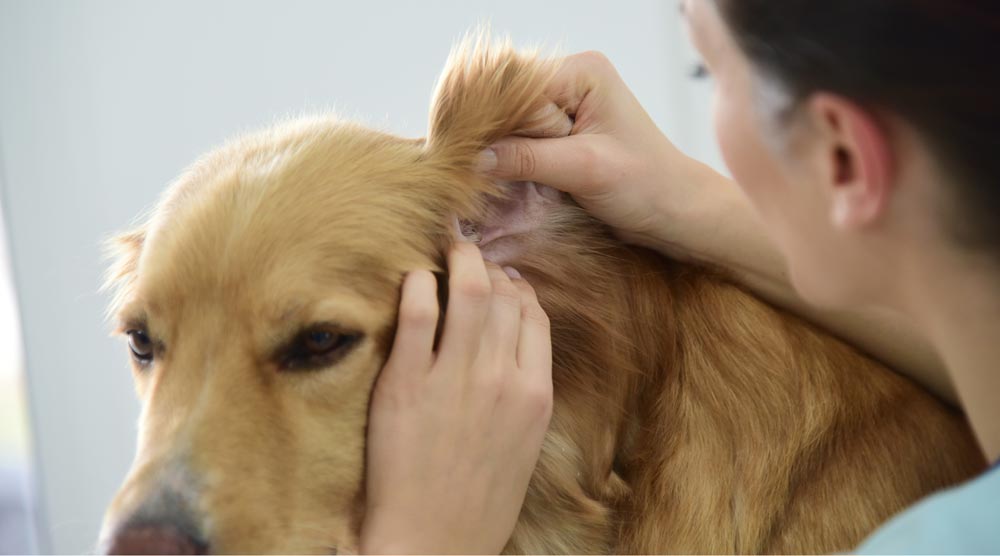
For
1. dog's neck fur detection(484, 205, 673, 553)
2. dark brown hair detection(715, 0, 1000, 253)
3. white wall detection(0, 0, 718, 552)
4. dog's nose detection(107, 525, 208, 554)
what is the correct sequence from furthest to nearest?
white wall detection(0, 0, 718, 552), dog's neck fur detection(484, 205, 673, 553), dog's nose detection(107, 525, 208, 554), dark brown hair detection(715, 0, 1000, 253)

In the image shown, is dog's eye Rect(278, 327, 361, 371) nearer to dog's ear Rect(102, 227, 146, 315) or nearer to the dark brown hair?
dog's ear Rect(102, 227, 146, 315)

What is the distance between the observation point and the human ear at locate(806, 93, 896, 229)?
638 mm

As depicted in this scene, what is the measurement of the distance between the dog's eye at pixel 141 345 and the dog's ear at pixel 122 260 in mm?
158

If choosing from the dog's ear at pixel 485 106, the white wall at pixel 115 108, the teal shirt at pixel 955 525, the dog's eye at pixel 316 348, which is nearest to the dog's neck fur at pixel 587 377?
the dog's ear at pixel 485 106

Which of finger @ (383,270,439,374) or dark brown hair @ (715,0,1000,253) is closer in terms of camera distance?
dark brown hair @ (715,0,1000,253)

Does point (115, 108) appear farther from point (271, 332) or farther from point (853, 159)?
point (853, 159)

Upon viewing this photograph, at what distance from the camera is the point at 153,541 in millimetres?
856

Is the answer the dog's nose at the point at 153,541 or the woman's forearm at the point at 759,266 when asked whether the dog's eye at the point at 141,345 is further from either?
the woman's forearm at the point at 759,266

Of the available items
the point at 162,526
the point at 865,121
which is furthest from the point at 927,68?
the point at 162,526

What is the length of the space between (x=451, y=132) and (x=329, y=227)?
0.20 metres

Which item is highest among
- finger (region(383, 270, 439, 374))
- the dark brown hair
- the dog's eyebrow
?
the dark brown hair

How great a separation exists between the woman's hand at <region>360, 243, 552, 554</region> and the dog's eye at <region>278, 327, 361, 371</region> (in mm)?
53

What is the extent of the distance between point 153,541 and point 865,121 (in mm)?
721

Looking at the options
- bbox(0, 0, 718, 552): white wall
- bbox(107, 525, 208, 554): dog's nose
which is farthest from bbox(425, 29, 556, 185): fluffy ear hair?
bbox(0, 0, 718, 552): white wall
